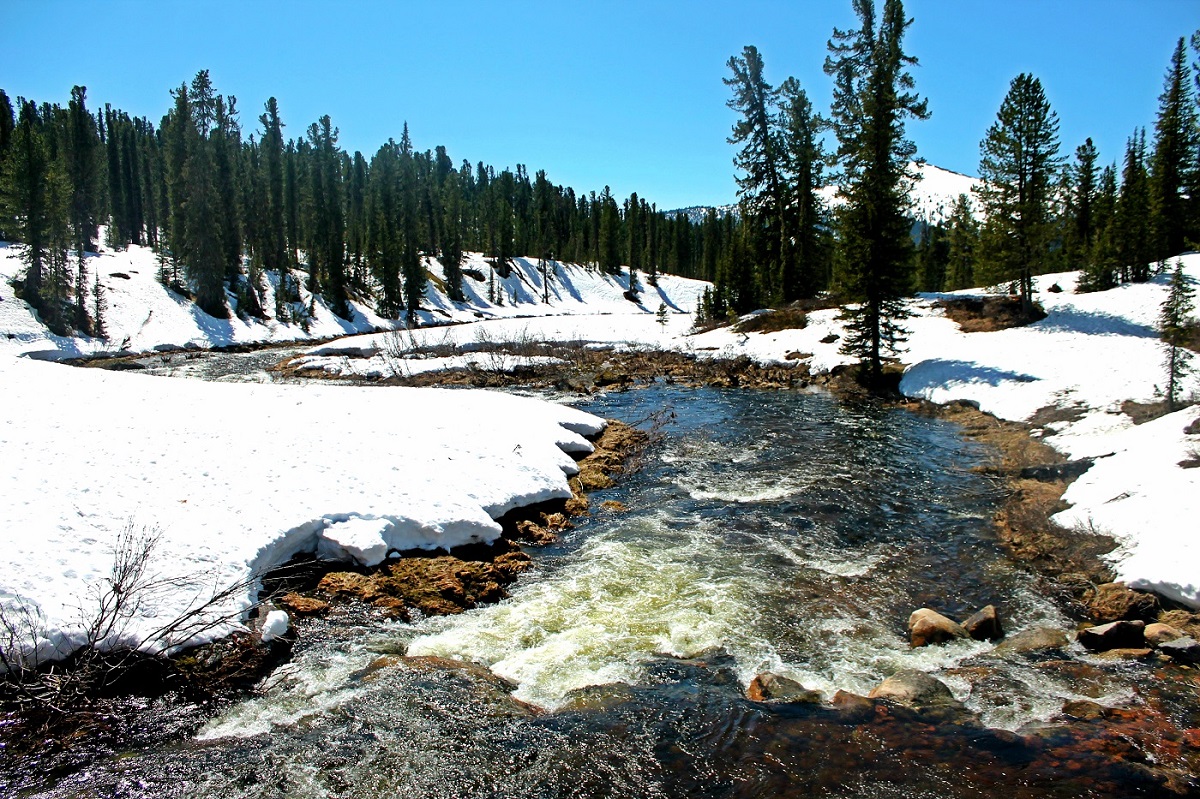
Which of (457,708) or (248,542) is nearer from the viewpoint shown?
(457,708)

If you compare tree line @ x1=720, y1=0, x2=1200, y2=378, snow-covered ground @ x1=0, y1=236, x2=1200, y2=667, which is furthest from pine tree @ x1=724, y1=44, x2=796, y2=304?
snow-covered ground @ x1=0, y1=236, x2=1200, y2=667

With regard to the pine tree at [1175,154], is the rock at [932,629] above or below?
below

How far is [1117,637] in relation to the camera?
6992 mm

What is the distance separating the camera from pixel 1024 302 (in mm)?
28672

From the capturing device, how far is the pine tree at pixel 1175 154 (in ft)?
127

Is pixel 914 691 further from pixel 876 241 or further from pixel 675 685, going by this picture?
pixel 876 241

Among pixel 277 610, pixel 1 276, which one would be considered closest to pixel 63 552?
pixel 277 610

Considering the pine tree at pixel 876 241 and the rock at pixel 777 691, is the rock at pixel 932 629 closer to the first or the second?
the rock at pixel 777 691

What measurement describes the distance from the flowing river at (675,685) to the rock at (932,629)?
0.16 meters

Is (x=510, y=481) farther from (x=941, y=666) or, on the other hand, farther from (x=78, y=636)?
(x=941, y=666)

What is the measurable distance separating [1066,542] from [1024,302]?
24.0m

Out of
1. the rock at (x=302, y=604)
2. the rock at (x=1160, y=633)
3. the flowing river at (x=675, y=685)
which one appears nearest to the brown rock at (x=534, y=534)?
the flowing river at (x=675, y=685)

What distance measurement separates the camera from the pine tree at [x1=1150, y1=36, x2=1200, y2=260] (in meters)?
38.7

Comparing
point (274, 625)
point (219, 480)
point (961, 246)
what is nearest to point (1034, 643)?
point (274, 625)
